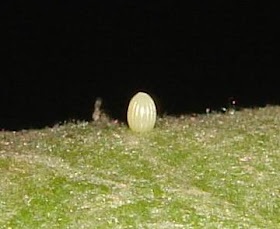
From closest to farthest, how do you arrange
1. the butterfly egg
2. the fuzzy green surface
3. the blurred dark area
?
1. the fuzzy green surface
2. the butterfly egg
3. the blurred dark area

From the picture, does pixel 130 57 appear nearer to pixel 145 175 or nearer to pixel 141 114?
pixel 141 114

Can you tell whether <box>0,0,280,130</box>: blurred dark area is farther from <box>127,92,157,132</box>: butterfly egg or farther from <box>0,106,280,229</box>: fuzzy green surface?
<box>127,92,157,132</box>: butterfly egg

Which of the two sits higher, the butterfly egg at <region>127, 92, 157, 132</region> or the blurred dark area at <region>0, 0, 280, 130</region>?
the blurred dark area at <region>0, 0, 280, 130</region>

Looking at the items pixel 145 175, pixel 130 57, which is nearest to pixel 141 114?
pixel 145 175

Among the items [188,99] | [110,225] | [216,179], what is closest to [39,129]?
[188,99]

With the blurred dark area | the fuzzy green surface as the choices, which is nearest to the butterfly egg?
the fuzzy green surface

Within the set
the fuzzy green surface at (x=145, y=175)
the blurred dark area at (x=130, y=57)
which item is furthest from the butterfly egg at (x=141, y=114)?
the blurred dark area at (x=130, y=57)

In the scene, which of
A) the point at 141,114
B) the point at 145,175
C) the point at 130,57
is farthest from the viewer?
the point at 130,57
